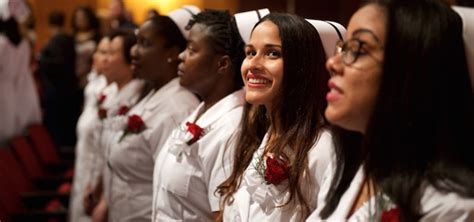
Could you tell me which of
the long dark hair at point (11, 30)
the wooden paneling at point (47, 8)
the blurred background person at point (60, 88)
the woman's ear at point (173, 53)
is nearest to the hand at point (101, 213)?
the woman's ear at point (173, 53)

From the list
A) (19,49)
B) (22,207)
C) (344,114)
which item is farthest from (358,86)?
(19,49)

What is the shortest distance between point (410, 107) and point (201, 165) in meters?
1.42

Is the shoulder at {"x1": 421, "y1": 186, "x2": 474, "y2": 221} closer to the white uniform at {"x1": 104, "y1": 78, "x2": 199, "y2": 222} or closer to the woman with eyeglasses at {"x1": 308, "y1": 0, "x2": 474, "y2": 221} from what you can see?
the woman with eyeglasses at {"x1": 308, "y1": 0, "x2": 474, "y2": 221}

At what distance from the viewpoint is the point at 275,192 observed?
238 cm

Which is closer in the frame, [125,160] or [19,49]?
[125,160]

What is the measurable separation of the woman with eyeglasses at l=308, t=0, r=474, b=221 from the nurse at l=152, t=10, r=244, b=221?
3.81 ft

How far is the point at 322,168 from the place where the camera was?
231 cm

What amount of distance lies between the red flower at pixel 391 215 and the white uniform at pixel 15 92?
5345mm

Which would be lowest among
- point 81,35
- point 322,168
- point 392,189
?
point 81,35

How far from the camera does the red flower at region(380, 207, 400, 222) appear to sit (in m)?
1.71

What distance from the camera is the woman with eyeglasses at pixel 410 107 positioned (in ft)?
5.51

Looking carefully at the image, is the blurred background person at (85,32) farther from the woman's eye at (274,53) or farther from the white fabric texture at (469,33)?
the white fabric texture at (469,33)

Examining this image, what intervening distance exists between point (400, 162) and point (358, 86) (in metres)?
0.18

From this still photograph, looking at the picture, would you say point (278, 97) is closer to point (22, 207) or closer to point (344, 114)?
Answer: point (344, 114)
